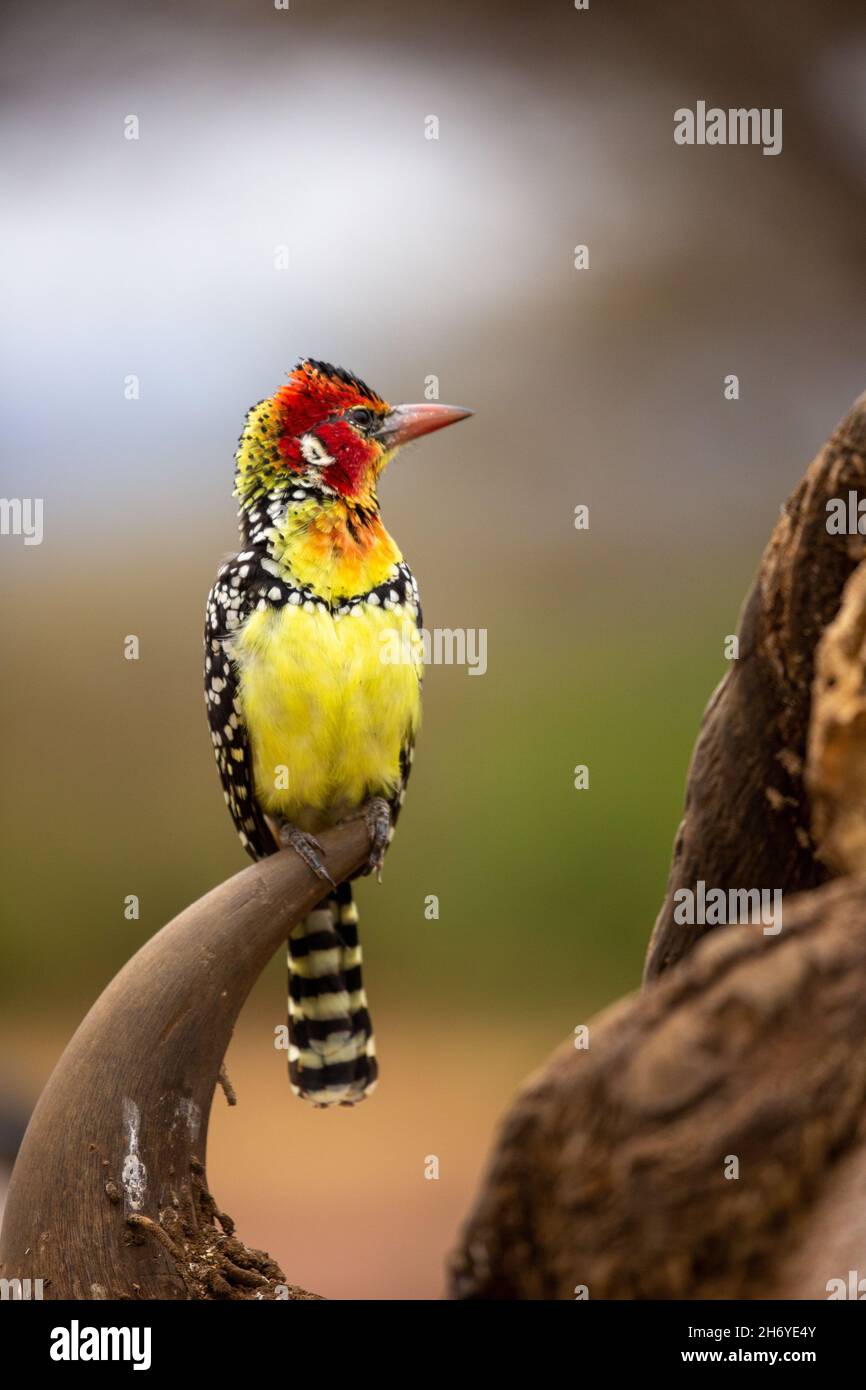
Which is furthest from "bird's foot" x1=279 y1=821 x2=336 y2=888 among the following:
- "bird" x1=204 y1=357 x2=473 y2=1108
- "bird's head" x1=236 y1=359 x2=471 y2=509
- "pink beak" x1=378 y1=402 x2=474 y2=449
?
"pink beak" x1=378 y1=402 x2=474 y2=449

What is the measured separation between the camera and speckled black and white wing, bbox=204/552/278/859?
206 centimetres

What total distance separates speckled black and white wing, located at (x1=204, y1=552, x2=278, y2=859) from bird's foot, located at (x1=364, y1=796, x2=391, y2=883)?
20 cm

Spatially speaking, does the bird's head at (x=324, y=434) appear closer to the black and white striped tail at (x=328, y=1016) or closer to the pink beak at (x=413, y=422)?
the pink beak at (x=413, y=422)

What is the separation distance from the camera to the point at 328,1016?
213 centimetres

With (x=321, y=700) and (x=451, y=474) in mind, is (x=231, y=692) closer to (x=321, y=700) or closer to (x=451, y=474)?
(x=321, y=700)

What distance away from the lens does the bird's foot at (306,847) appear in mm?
1838

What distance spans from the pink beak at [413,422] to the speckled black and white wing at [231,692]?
0.34 m

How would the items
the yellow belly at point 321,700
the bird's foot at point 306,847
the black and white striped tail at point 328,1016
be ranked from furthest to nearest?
the black and white striped tail at point 328,1016 → the yellow belly at point 321,700 → the bird's foot at point 306,847

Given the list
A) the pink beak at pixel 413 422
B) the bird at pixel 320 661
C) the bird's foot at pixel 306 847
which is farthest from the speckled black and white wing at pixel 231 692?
the pink beak at pixel 413 422

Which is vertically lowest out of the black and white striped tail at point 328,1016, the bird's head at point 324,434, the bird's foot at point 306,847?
the black and white striped tail at point 328,1016

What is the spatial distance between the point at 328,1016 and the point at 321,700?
58 cm

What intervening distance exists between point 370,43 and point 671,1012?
2.27 metres

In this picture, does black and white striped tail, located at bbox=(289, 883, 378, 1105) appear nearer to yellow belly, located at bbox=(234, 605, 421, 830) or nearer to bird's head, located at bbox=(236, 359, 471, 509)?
yellow belly, located at bbox=(234, 605, 421, 830)

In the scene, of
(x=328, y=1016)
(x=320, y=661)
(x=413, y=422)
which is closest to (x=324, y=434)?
(x=413, y=422)
